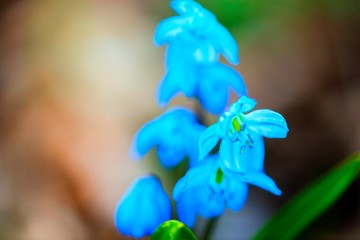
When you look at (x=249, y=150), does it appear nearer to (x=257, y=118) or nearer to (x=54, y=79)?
(x=257, y=118)

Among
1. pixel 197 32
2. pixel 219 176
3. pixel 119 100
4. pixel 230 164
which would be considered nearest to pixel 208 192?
pixel 219 176

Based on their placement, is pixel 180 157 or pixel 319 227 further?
pixel 319 227

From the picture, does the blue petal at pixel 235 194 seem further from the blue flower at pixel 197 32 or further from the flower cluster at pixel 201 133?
the blue flower at pixel 197 32

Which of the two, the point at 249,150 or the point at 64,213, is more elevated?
the point at 249,150

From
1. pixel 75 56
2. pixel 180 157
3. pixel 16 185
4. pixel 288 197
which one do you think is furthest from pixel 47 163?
pixel 180 157

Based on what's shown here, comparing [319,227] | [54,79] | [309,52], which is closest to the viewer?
[319,227]

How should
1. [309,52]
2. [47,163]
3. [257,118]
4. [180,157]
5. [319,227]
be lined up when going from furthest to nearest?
1. [309,52]
2. [47,163]
3. [319,227]
4. [180,157]
5. [257,118]

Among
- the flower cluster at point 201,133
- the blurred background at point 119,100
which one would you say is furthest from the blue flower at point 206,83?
the blurred background at point 119,100

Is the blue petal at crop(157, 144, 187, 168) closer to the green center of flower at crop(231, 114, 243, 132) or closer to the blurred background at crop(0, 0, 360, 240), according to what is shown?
the green center of flower at crop(231, 114, 243, 132)
